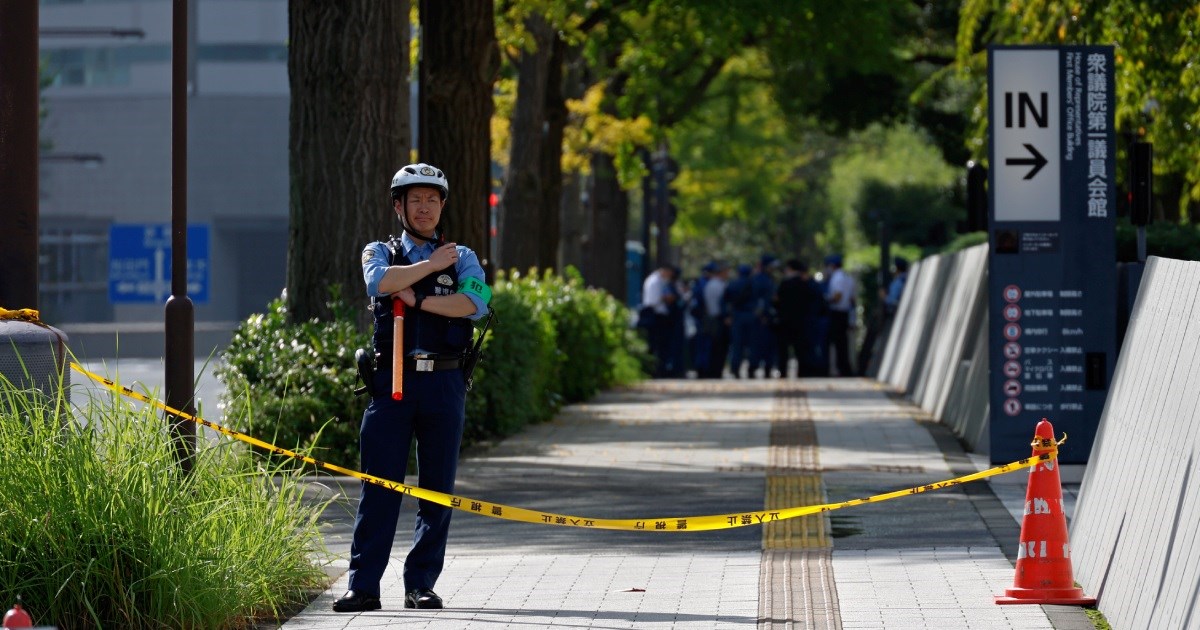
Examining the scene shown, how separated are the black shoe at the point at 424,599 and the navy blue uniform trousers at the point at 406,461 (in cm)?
2

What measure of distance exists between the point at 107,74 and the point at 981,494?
48.0 m

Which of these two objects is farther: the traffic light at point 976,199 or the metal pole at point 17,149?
the traffic light at point 976,199

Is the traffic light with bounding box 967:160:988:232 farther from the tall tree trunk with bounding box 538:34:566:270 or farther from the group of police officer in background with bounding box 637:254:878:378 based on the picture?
the group of police officer in background with bounding box 637:254:878:378

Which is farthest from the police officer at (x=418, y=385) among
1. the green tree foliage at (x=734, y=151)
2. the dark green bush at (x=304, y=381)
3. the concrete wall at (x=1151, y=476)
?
the green tree foliage at (x=734, y=151)

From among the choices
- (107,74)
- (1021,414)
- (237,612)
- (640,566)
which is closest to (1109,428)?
(640,566)

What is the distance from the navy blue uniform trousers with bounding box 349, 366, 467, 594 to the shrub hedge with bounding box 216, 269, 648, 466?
268 millimetres

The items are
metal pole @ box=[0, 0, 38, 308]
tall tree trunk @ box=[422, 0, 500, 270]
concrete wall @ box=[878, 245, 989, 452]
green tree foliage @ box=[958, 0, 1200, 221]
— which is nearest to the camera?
metal pole @ box=[0, 0, 38, 308]

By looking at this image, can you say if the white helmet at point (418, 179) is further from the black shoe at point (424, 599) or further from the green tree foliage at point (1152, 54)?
the green tree foliage at point (1152, 54)

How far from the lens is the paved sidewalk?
25.1 ft

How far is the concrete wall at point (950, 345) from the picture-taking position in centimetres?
1598

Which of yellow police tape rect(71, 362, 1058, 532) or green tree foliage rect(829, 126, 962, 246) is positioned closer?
yellow police tape rect(71, 362, 1058, 532)

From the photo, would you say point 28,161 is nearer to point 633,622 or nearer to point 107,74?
point 633,622

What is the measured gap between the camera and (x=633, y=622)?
24.4 feet

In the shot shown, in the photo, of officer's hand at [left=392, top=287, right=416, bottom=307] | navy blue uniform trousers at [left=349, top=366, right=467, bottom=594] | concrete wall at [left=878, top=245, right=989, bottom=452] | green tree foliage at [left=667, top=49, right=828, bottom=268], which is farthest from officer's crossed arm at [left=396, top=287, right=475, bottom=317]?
green tree foliage at [left=667, top=49, right=828, bottom=268]
